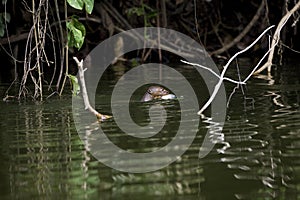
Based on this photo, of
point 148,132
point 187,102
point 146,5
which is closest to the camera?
point 148,132

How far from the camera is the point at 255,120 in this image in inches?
136

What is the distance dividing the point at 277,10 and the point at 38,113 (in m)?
5.79

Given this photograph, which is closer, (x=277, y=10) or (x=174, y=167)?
(x=174, y=167)

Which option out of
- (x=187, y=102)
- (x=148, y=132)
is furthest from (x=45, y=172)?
(x=187, y=102)

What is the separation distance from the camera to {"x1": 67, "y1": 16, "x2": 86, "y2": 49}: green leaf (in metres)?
4.23

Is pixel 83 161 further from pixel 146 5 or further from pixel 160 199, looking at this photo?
pixel 146 5

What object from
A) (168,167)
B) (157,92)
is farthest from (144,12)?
(168,167)

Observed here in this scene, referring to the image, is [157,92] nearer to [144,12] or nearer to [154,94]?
[154,94]

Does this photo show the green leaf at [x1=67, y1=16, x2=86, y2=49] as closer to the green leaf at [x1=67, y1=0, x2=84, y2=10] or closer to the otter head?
the green leaf at [x1=67, y1=0, x2=84, y2=10]

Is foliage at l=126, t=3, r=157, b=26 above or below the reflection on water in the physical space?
above

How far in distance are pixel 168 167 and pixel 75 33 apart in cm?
193

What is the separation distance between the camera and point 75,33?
13.9 ft

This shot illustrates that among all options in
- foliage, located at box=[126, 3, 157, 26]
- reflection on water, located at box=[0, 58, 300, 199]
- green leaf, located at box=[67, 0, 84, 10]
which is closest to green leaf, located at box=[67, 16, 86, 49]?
green leaf, located at box=[67, 0, 84, 10]

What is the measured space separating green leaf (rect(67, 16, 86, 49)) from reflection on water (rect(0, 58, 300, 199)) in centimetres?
55
